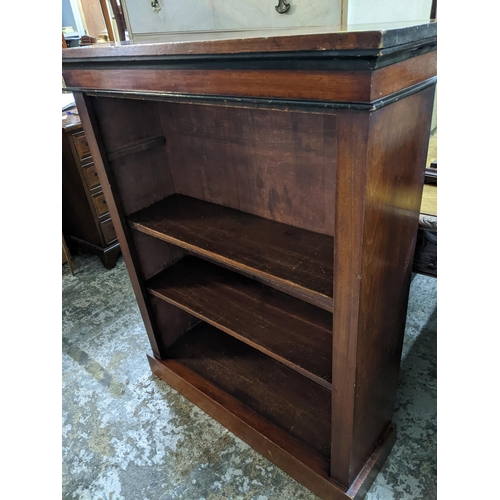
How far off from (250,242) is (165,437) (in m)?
0.85

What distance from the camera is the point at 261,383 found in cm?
146

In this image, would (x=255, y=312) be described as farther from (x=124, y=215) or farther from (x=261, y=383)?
(x=124, y=215)

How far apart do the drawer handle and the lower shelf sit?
1.22 meters

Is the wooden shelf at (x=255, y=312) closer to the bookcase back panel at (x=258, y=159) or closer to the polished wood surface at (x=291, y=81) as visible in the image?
the bookcase back panel at (x=258, y=159)

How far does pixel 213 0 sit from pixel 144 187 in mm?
656

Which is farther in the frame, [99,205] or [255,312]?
[99,205]

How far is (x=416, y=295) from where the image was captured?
2.06 metres

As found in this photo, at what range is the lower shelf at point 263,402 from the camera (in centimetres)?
122

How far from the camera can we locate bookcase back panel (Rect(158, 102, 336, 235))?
1005 millimetres

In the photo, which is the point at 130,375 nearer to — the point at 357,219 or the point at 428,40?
the point at 357,219

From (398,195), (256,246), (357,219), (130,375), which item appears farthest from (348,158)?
(130,375)

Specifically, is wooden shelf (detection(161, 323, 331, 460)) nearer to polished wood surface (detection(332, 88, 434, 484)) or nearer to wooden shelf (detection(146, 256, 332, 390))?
polished wood surface (detection(332, 88, 434, 484))

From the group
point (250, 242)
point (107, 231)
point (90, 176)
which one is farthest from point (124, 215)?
point (107, 231)

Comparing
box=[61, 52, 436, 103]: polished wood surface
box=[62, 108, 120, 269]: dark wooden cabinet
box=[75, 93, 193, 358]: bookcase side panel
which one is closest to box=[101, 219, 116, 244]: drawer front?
box=[62, 108, 120, 269]: dark wooden cabinet
